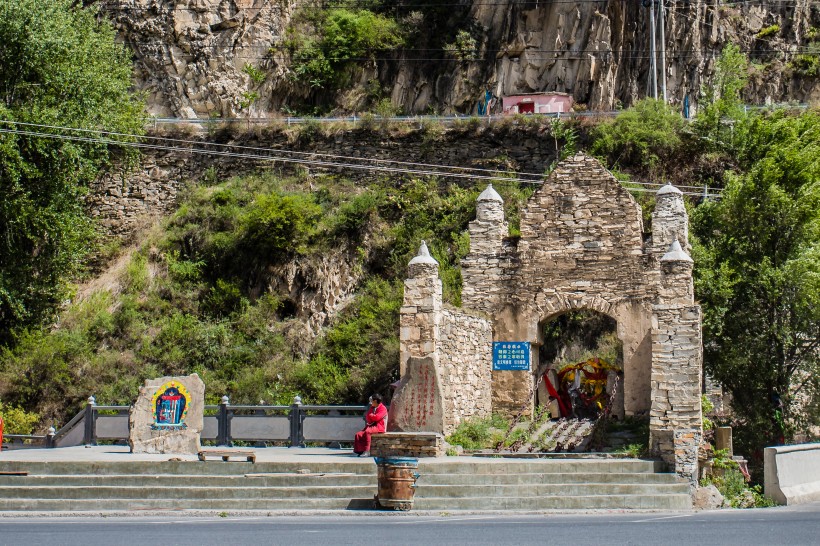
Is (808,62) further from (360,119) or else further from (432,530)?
(432,530)

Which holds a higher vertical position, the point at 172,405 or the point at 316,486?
the point at 172,405

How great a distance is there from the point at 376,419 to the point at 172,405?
3.76 metres

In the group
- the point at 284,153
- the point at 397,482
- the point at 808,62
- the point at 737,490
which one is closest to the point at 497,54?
the point at 284,153

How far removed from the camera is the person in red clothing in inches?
718

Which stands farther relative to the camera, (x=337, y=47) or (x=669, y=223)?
(x=337, y=47)

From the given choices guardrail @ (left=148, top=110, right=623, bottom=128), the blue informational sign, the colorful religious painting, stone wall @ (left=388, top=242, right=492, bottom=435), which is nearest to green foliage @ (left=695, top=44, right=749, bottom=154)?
guardrail @ (left=148, top=110, right=623, bottom=128)

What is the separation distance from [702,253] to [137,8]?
72.4 feet

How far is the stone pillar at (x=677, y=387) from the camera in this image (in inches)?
667

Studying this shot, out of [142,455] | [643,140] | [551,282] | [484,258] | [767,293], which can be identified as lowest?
[142,455]

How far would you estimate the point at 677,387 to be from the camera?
17.5 m

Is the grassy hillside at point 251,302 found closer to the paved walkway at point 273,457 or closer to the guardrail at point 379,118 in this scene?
the guardrail at point 379,118

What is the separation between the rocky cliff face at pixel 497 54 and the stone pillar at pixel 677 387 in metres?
17.9

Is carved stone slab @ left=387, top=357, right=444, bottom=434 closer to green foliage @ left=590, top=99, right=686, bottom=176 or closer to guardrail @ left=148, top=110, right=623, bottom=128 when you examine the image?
green foliage @ left=590, top=99, right=686, bottom=176

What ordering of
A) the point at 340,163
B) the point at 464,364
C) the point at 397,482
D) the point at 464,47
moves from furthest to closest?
the point at 464,47 < the point at 340,163 < the point at 464,364 < the point at 397,482
